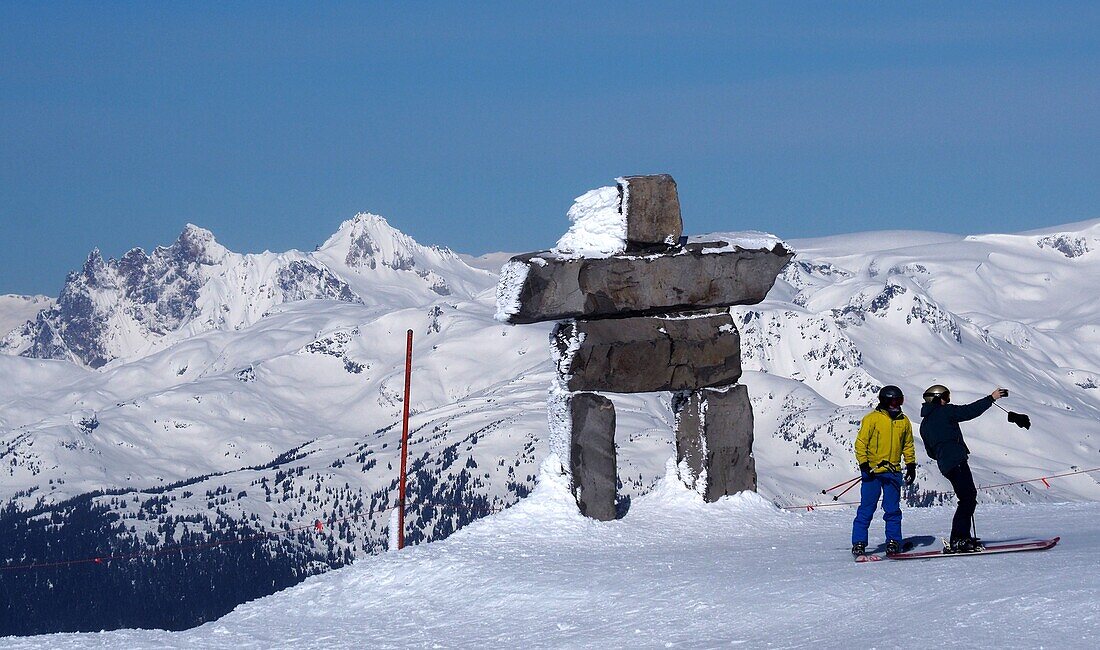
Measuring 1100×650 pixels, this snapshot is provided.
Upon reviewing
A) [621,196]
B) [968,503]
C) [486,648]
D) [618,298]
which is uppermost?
[621,196]

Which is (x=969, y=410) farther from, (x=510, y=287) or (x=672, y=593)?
(x=510, y=287)

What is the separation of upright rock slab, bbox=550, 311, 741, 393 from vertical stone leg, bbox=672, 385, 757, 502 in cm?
33

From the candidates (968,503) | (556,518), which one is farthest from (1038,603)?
(556,518)

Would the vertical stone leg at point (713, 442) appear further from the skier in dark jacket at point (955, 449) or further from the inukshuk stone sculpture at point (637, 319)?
the skier in dark jacket at point (955, 449)

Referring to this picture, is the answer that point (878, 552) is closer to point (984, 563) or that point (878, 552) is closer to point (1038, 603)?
point (984, 563)

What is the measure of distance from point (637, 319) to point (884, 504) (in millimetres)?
7336

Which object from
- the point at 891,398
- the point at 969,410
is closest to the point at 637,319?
the point at 891,398

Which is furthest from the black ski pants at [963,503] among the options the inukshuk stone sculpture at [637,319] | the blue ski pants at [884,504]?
the inukshuk stone sculpture at [637,319]

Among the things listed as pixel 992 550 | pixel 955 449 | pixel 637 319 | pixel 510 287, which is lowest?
pixel 992 550

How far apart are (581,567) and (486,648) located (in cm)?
389

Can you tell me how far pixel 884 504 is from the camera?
1864 cm

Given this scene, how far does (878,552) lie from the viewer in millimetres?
18531

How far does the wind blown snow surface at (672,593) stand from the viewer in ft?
46.6

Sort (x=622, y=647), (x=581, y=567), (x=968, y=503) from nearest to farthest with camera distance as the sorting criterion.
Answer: (x=622, y=647) → (x=968, y=503) → (x=581, y=567)
